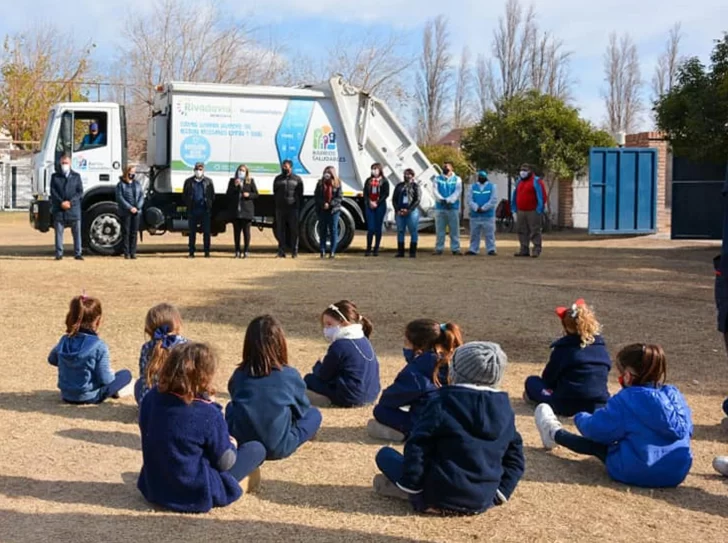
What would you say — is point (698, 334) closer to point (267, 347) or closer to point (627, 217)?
point (267, 347)

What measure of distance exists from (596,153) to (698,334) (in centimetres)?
1637

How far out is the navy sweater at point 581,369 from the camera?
6.43 m

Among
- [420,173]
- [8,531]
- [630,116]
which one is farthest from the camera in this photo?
[630,116]

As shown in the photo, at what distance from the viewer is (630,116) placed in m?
67.3

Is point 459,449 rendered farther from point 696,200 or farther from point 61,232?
point 696,200

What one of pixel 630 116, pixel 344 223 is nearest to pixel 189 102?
pixel 344 223

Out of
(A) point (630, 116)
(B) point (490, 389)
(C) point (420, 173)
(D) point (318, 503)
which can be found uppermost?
(A) point (630, 116)

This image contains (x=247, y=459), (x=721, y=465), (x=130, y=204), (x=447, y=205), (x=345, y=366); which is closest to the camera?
(x=247, y=459)

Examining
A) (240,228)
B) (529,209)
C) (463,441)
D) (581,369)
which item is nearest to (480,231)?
(529,209)

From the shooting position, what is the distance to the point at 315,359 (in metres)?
8.70

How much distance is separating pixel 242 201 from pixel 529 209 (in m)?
5.53

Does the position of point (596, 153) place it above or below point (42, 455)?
above

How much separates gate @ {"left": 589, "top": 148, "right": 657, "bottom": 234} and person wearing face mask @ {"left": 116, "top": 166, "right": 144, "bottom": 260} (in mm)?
12693

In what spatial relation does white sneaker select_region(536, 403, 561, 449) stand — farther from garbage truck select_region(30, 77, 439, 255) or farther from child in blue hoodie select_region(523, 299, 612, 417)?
garbage truck select_region(30, 77, 439, 255)
